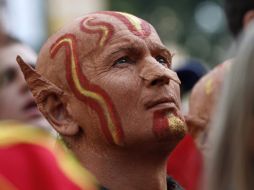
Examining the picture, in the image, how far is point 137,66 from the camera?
4508 millimetres

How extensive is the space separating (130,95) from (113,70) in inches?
6.5

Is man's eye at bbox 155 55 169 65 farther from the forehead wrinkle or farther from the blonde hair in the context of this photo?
the blonde hair

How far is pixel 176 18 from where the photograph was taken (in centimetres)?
3294

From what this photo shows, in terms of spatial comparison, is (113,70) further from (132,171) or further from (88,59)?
(132,171)

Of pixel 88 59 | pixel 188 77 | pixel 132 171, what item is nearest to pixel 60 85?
pixel 88 59

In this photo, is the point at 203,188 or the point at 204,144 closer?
the point at 203,188

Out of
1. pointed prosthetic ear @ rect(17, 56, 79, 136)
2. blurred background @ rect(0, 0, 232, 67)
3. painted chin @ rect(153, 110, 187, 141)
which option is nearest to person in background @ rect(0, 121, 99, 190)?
painted chin @ rect(153, 110, 187, 141)

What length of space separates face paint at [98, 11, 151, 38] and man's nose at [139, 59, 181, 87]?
0.17 meters

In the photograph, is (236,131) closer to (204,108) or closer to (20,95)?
(204,108)

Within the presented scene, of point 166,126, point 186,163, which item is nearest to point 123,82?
point 166,126

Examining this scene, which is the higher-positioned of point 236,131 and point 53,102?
point 236,131

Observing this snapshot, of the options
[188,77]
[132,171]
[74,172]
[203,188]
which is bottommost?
[188,77]

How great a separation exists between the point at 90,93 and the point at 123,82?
15 centimetres

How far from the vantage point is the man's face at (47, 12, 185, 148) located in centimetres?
441
